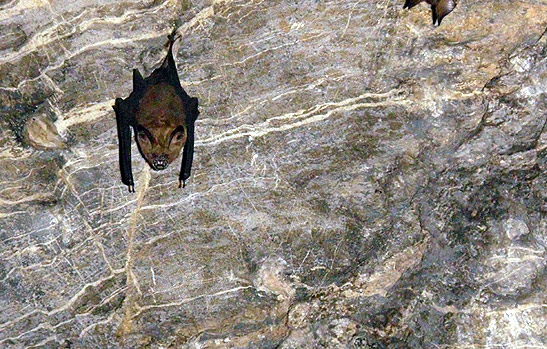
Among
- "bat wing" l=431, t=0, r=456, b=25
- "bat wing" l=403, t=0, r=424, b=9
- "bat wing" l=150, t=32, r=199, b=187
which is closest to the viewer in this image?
"bat wing" l=431, t=0, r=456, b=25

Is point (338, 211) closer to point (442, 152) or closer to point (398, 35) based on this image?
point (442, 152)

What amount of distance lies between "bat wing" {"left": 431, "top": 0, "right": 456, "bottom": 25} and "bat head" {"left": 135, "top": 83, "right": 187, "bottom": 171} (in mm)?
2342

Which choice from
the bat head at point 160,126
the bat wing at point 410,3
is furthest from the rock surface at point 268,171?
the bat head at point 160,126

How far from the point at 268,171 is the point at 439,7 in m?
2.06

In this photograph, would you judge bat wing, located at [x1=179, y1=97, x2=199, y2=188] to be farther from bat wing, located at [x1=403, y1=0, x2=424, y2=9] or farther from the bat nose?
bat wing, located at [x1=403, y1=0, x2=424, y2=9]

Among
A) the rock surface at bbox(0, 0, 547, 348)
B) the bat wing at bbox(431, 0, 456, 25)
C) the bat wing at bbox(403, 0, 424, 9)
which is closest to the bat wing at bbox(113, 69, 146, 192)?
the rock surface at bbox(0, 0, 547, 348)

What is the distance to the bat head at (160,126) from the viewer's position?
553 centimetres

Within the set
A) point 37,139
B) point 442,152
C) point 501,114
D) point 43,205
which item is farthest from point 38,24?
point 501,114

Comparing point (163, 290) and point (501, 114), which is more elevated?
point (501, 114)

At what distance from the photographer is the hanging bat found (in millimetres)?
5543

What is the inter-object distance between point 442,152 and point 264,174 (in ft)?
5.32

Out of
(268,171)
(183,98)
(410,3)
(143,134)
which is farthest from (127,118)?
(410,3)

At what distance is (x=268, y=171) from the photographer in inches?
231

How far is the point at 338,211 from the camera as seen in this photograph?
19.2 ft
